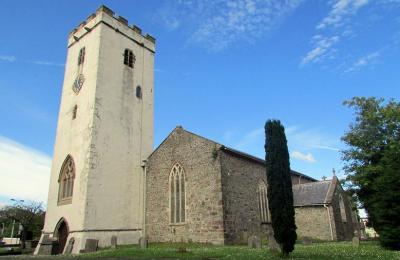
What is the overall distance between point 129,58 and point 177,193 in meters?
14.6

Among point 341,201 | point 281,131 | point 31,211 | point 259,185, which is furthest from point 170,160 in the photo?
point 31,211

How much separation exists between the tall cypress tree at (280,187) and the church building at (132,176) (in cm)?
808

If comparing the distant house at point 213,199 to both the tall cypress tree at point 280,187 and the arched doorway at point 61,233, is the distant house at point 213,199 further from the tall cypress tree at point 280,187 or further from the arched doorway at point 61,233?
the tall cypress tree at point 280,187

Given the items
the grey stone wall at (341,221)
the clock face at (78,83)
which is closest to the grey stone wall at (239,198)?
the grey stone wall at (341,221)

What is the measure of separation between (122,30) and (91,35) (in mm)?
3102

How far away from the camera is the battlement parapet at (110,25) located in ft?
102

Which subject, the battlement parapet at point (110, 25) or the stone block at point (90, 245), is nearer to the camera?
the stone block at point (90, 245)

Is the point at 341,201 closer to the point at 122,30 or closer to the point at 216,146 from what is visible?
the point at 216,146

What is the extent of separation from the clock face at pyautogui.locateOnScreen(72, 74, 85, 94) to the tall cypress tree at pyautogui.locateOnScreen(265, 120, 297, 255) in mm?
19907

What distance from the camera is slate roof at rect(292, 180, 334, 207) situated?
31.3m

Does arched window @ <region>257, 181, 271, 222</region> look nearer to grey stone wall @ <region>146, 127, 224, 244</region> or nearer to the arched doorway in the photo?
grey stone wall @ <region>146, 127, 224, 244</region>

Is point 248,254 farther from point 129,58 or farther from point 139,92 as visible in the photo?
point 129,58

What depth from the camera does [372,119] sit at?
27.3 m

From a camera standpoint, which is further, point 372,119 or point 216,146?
point 372,119
